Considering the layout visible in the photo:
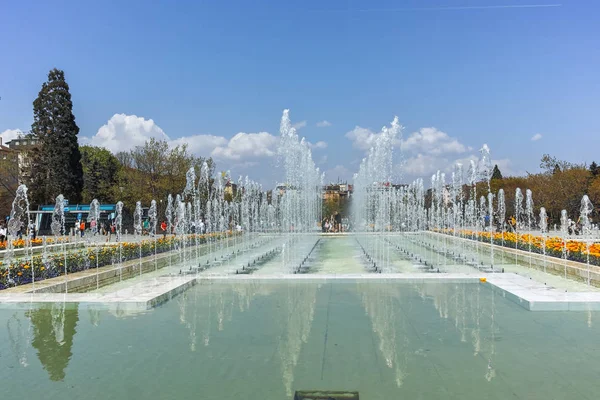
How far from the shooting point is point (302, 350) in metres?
5.21

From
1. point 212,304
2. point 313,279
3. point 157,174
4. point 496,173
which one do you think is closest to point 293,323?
point 212,304

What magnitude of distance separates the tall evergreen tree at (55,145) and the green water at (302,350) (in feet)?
95.6

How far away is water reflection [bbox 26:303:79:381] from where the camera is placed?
4.90 meters

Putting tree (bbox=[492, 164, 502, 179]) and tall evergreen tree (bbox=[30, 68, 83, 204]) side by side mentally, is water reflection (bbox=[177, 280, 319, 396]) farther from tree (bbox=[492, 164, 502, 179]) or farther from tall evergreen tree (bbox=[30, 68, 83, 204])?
tree (bbox=[492, 164, 502, 179])

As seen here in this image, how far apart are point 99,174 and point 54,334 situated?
43992mm

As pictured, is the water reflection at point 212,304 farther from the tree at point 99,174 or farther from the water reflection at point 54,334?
the tree at point 99,174

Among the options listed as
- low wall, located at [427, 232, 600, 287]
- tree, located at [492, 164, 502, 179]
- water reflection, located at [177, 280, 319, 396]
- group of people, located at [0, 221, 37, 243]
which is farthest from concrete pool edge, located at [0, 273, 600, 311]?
tree, located at [492, 164, 502, 179]

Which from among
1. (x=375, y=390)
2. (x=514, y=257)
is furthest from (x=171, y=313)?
(x=514, y=257)

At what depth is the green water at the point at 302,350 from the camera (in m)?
4.18

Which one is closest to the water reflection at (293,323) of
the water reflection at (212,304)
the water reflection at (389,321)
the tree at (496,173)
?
the water reflection at (212,304)

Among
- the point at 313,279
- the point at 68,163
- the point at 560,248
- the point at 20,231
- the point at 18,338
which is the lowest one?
the point at 18,338

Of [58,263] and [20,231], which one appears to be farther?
[20,231]

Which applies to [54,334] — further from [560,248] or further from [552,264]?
[560,248]

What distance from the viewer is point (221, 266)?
45.7 ft
